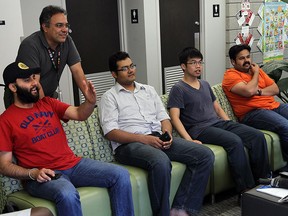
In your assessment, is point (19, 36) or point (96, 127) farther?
point (19, 36)

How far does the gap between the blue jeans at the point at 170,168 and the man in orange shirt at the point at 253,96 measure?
2.67 feet

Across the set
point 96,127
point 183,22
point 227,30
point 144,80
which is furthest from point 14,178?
point 227,30

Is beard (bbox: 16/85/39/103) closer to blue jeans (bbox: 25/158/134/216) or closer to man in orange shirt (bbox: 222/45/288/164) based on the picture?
blue jeans (bbox: 25/158/134/216)

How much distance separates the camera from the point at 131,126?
269cm

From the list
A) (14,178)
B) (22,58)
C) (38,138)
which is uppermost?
(22,58)

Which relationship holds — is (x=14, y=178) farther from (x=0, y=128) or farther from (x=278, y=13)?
(x=278, y=13)

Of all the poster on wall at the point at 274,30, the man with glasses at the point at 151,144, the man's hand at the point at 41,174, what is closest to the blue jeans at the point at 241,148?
the man with glasses at the point at 151,144

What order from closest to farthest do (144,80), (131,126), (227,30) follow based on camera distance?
1. (131,126)
2. (144,80)
3. (227,30)

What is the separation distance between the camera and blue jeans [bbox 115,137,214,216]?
2.36m

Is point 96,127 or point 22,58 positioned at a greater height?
point 22,58

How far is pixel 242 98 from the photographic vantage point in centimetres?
332

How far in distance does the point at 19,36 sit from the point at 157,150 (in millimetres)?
1512

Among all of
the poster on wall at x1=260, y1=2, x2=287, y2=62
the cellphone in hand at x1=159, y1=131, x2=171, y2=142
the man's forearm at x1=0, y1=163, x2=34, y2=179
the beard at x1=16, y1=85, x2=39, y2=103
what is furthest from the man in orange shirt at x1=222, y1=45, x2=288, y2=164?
the poster on wall at x1=260, y1=2, x2=287, y2=62

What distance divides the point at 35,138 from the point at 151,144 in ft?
2.56
